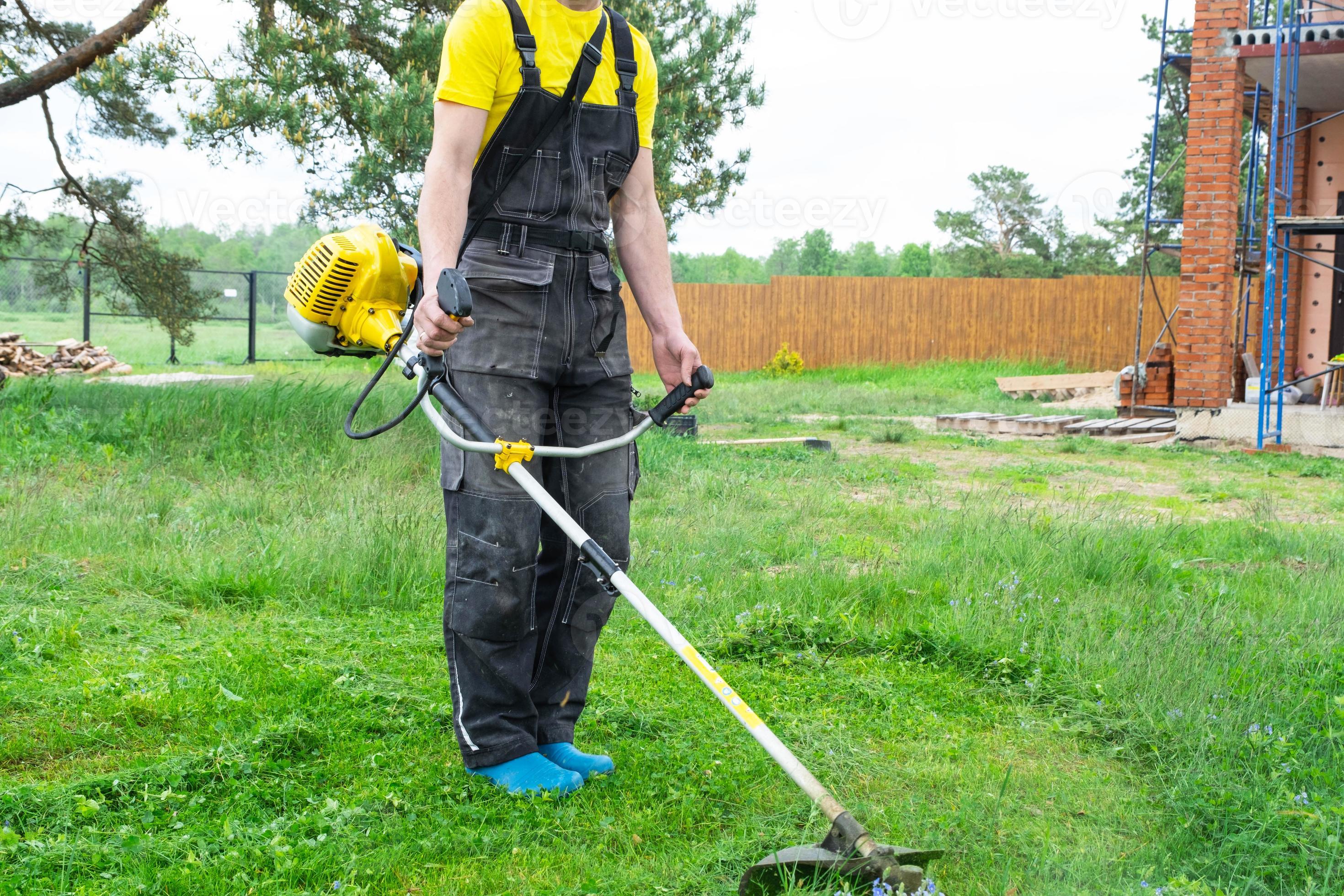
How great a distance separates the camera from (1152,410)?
12.2 meters

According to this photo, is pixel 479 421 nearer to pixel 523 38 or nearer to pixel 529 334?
pixel 529 334

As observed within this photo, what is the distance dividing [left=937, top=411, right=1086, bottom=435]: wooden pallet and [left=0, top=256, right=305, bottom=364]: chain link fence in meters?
8.07

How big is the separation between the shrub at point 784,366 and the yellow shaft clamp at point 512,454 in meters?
19.0

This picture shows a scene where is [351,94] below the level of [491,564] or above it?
above

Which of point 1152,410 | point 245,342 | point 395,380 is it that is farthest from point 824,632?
point 245,342

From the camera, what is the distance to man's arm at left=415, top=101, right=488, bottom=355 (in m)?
2.39

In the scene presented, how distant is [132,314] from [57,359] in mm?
6040

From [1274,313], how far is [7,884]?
14905 mm

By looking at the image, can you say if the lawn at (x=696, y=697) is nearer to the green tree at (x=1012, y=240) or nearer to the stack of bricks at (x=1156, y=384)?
the stack of bricks at (x=1156, y=384)

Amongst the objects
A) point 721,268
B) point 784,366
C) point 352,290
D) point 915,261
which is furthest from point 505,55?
point 721,268

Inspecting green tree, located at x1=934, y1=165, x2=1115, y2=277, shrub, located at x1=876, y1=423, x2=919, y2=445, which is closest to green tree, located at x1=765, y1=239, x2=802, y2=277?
green tree, located at x1=934, y1=165, x2=1115, y2=277

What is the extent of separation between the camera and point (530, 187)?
8.24ft

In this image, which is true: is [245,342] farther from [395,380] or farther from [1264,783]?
[1264,783]

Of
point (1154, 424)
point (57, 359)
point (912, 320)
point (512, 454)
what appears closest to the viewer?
point (512, 454)
